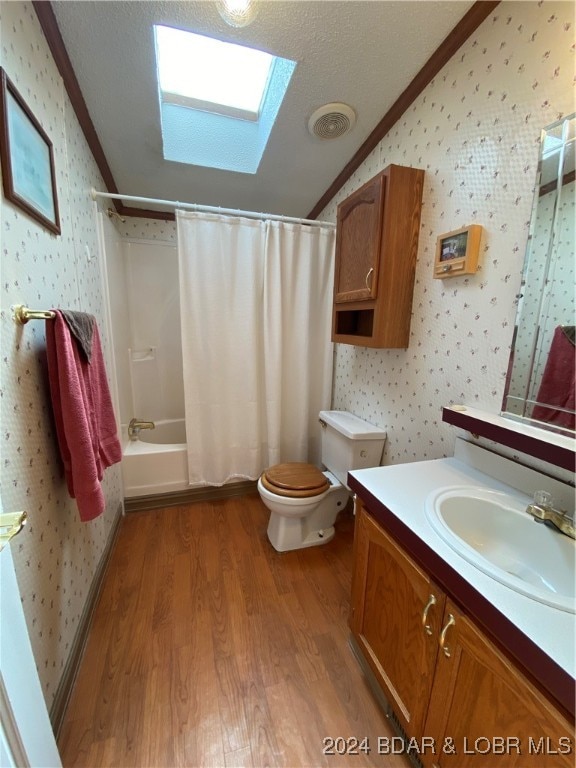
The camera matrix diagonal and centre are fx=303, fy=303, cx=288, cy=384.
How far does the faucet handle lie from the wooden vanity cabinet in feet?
1.27

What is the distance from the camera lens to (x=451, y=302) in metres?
1.24

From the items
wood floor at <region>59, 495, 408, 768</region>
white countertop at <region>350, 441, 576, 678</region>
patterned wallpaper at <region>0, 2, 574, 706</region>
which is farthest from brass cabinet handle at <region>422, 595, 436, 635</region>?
patterned wallpaper at <region>0, 2, 574, 706</region>

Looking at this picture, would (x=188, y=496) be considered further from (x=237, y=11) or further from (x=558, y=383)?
(x=237, y=11)

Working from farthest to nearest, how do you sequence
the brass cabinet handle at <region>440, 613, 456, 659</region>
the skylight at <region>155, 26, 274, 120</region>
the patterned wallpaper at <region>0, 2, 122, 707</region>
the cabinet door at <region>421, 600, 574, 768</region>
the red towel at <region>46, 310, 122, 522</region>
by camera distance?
the skylight at <region>155, 26, 274, 120</region> < the red towel at <region>46, 310, 122, 522</region> < the patterned wallpaper at <region>0, 2, 122, 707</region> < the brass cabinet handle at <region>440, 613, 456, 659</region> < the cabinet door at <region>421, 600, 574, 768</region>

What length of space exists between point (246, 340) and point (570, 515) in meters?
1.78

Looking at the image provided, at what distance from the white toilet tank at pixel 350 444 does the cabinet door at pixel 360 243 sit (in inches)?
28.0

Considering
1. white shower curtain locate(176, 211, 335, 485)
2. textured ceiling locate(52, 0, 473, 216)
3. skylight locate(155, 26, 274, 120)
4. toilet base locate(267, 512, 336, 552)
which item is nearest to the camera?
textured ceiling locate(52, 0, 473, 216)

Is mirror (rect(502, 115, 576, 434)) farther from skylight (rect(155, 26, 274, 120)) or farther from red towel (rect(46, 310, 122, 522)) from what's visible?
red towel (rect(46, 310, 122, 522))

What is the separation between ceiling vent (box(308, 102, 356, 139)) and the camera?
56.6 inches

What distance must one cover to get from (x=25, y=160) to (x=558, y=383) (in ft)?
5.64

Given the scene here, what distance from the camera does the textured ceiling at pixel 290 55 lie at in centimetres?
105

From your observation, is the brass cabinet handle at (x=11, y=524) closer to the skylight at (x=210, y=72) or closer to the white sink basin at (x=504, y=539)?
the white sink basin at (x=504, y=539)

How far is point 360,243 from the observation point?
1.49 metres

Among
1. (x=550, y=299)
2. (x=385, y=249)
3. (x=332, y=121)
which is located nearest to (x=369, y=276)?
(x=385, y=249)
